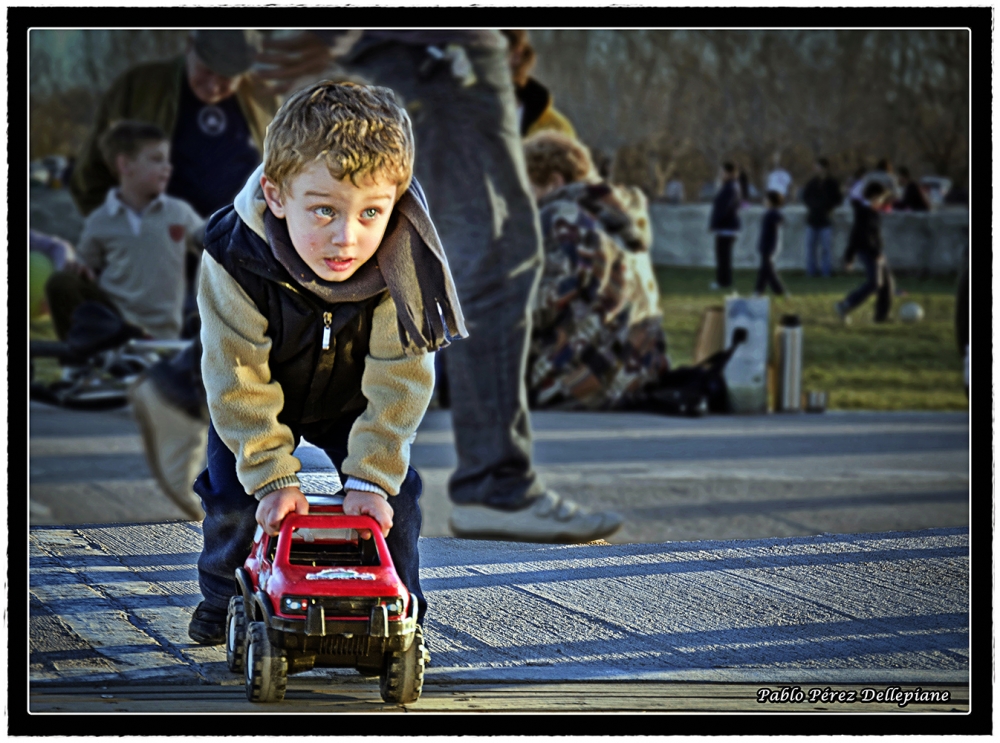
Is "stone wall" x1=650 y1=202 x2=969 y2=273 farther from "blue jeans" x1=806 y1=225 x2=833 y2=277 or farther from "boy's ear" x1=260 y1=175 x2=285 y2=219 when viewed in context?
"boy's ear" x1=260 y1=175 x2=285 y2=219

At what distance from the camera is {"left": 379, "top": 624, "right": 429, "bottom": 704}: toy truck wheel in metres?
2.62

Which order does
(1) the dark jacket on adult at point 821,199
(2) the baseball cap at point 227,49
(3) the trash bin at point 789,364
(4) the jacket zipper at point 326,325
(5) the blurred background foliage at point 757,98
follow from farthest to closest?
(3) the trash bin at point 789,364, (1) the dark jacket on adult at point 821,199, (5) the blurred background foliage at point 757,98, (2) the baseball cap at point 227,49, (4) the jacket zipper at point 326,325

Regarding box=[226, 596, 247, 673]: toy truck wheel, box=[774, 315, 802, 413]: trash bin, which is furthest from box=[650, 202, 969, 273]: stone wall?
box=[226, 596, 247, 673]: toy truck wheel

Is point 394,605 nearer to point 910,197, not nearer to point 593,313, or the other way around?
point 593,313

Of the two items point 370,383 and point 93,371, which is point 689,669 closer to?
point 370,383

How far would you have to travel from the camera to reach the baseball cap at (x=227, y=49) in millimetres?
5820

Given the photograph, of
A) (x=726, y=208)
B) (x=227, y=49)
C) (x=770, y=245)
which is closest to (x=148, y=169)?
(x=227, y=49)

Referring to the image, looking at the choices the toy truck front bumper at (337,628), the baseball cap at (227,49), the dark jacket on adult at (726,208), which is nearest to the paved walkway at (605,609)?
the toy truck front bumper at (337,628)

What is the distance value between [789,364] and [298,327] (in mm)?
4705

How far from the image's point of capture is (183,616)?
134 inches

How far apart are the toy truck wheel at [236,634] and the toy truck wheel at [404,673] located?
313 mm

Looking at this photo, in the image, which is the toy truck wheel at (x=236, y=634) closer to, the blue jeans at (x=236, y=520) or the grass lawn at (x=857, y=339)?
the blue jeans at (x=236, y=520)

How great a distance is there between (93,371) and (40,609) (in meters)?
2.86

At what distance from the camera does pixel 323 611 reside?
98.4 inches
